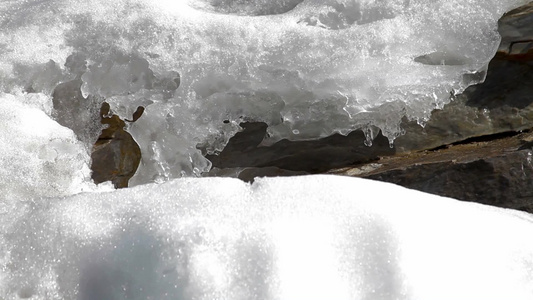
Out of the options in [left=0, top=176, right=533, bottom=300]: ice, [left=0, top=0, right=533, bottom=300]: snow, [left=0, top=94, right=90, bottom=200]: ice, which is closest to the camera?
[left=0, top=176, right=533, bottom=300]: ice

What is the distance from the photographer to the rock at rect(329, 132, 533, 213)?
2598 millimetres

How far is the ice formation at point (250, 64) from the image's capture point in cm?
279

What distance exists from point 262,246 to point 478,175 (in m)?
1.42

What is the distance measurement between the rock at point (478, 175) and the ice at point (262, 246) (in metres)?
0.85

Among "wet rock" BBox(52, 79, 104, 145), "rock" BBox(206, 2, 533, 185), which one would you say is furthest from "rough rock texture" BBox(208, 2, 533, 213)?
"wet rock" BBox(52, 79, 104, 145)

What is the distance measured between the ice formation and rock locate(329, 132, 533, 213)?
24 cm

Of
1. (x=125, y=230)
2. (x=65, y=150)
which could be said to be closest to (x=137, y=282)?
(x=125, y=230)

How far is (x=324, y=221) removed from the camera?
5.37 ft

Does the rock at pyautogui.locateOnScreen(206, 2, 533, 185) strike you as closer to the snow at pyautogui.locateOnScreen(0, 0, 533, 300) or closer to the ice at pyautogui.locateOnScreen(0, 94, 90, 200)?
the snow at pyautogui.locateOnScreen(0, 0, 533, 300)

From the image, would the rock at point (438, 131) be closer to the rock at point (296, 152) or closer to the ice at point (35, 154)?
the rock at point (296, 152)

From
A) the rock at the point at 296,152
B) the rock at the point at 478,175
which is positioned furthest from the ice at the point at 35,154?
the rock at the point at 478,175

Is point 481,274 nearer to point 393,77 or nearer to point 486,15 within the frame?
point 393,77

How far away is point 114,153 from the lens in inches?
121

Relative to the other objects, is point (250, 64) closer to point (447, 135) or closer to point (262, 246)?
point (447, 135)
